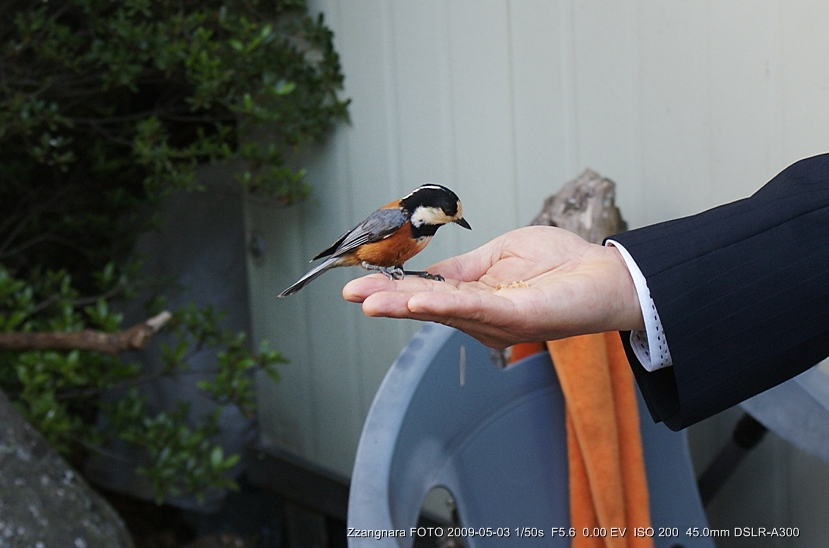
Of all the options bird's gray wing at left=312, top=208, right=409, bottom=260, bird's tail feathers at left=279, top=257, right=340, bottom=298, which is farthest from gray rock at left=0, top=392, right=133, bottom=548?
bird's gray wing at left=312, top=208, right=409, bottom=260

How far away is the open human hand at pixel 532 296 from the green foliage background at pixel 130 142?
1.27 meters

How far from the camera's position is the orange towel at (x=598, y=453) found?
1493mm

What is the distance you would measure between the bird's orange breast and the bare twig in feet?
2.81

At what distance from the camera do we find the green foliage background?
2188mm

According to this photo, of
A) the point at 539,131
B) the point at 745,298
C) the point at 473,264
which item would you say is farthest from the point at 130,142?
the point at 745,298

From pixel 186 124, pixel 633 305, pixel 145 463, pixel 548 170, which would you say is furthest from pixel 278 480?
pixel 633 305

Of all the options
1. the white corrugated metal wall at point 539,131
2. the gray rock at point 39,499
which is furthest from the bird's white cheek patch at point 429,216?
the gray rock at point 39,499

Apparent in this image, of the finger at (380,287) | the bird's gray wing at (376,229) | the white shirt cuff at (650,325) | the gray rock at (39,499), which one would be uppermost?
the bird's gray wing at (376,229)

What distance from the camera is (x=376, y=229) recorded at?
135 cm

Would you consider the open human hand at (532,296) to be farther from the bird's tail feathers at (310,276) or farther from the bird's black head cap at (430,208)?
the bird's tail feathers at (310,276)

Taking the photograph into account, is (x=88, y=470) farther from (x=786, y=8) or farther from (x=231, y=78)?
(x=786, y=8)

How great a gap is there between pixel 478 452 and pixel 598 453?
231 mm

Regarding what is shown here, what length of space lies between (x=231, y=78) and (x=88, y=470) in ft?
5.64

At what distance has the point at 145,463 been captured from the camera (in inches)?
117
